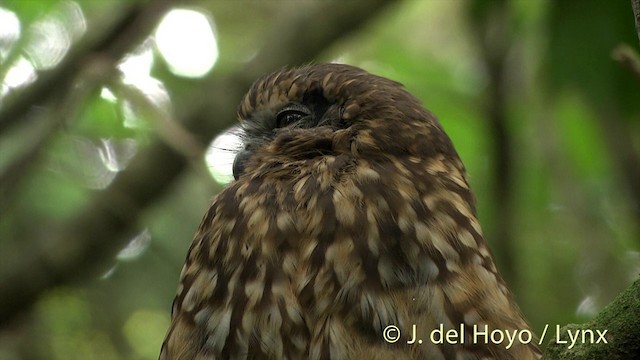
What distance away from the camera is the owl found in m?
2.60

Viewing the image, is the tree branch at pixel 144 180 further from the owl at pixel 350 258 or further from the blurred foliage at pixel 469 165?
the owl at pixel 350 258

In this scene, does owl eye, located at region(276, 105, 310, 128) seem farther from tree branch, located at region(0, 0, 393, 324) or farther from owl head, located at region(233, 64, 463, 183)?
tree branch, located at region(0, 0, 393, 324)

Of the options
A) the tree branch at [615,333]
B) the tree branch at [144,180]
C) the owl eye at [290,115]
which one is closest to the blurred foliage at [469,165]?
the tree branch at [144,180]

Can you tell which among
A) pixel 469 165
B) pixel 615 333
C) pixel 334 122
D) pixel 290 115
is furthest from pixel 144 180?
pixel 615 333

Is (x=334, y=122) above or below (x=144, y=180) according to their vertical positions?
above

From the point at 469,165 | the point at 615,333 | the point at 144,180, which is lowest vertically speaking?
the point at 469,165

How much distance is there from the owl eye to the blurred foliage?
60 centimetres

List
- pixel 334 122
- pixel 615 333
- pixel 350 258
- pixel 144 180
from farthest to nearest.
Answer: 1. pixel 144 180
2. pixel 334 122
3. pixel 350 258
4. pixel 615 333

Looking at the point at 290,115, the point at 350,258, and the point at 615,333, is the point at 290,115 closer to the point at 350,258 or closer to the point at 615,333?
the point at 350,258

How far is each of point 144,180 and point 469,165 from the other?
1477 mm

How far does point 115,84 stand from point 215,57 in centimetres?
113

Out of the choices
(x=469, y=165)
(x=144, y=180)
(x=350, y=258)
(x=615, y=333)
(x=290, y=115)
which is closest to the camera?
(x=615, y=333)

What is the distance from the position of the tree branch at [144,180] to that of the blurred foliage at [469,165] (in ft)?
0.40

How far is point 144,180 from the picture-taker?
4062 mm
